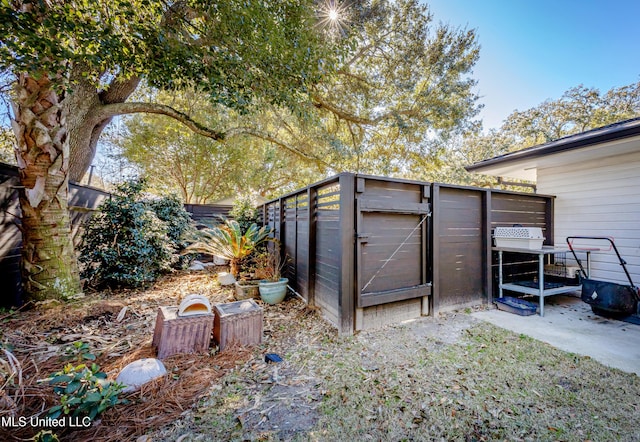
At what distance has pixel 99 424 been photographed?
1.45 meters

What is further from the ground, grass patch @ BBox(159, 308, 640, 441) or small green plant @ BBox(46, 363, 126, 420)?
small green plant @ BBox(46, 363, 126, 420)

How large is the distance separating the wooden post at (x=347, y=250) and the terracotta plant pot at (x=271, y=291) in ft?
4.96

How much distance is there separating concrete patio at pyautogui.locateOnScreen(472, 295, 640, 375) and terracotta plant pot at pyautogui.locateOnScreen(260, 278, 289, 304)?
288cm

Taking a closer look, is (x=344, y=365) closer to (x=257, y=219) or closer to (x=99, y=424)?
(x=99, y=424)

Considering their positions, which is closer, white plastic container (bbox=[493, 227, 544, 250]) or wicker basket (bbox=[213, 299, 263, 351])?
wicker basket (bbox=[213, 299, 263, 351])

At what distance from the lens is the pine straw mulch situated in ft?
4.76

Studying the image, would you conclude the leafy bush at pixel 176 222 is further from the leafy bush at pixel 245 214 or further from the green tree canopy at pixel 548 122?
the green tree canopy at pixel 548 122

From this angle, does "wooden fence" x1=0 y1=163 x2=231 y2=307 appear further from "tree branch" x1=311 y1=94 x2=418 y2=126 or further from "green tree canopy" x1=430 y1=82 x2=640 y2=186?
"green tree canopy" x1=430 y1=82 x2=640 y2=186

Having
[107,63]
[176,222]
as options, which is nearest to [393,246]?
[107,63]

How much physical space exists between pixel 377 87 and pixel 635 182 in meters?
5.29

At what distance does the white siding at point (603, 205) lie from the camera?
3855 millimetres

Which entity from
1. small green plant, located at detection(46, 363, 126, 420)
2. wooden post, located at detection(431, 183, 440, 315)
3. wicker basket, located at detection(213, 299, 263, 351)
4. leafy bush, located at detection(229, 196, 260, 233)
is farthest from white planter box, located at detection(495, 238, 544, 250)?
leafy bush, located at detection(229, 196, 260, 233)

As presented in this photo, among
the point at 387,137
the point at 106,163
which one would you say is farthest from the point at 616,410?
the point at 106,163

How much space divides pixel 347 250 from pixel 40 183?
12.7ft
